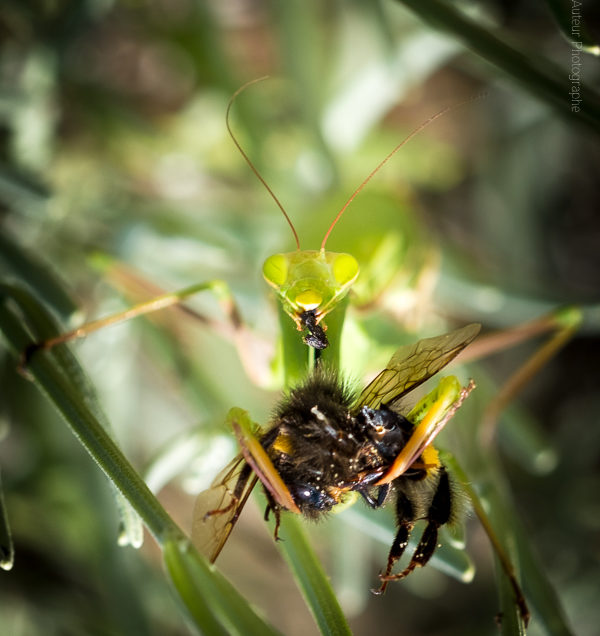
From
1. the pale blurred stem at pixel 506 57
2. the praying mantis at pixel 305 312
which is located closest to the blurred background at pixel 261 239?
the pale blurred stem at pixel 506 57

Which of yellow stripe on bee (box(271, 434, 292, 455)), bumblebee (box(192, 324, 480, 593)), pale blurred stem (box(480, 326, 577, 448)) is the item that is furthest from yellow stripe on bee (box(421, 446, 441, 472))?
pale blurred stem (box(480, 326, 577, 448))

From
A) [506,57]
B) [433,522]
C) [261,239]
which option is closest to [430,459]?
[433,522]

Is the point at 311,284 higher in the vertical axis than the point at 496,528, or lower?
higher

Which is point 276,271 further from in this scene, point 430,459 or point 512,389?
point 512,389

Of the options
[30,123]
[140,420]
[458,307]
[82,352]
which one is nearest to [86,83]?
[30,123]

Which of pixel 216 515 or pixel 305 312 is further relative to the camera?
pixel 305 312

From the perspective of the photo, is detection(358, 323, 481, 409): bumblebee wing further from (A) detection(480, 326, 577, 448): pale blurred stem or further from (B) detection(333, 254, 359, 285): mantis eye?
(A) detection(480, 326, 577, 448): pale blurred stem

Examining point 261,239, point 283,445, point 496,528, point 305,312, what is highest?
point 261,239

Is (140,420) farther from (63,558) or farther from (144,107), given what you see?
(144,107)
